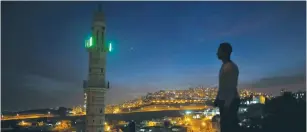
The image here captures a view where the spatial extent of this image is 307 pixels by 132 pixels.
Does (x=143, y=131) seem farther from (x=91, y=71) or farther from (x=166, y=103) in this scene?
(x=166, y=103)

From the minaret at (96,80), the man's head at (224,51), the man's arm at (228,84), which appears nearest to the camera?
the man's arm at (228,84)

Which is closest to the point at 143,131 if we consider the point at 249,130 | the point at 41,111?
the point at 249,130

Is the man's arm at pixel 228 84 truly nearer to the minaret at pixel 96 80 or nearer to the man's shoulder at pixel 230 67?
the man's shoulder at pixel 230 67

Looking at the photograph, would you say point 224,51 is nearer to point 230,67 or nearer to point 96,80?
point 230,67

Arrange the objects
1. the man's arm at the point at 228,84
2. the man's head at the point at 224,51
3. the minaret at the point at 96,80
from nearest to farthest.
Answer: the man's arm at the point at 228,84 → the man's head at the point at 224,51 → the minaret at the point at 96,80

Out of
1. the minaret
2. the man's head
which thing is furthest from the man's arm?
the minaret

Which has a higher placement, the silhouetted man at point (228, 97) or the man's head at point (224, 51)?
the man's head at point (224, 51)

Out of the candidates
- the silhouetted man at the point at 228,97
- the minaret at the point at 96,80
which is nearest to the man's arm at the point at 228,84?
the silhouetted man at the point at 228,97

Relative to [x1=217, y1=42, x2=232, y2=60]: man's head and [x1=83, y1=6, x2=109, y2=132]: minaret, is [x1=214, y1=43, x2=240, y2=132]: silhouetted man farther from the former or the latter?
[x1=83, y1=6, x2=109, y2=132]: minaret
